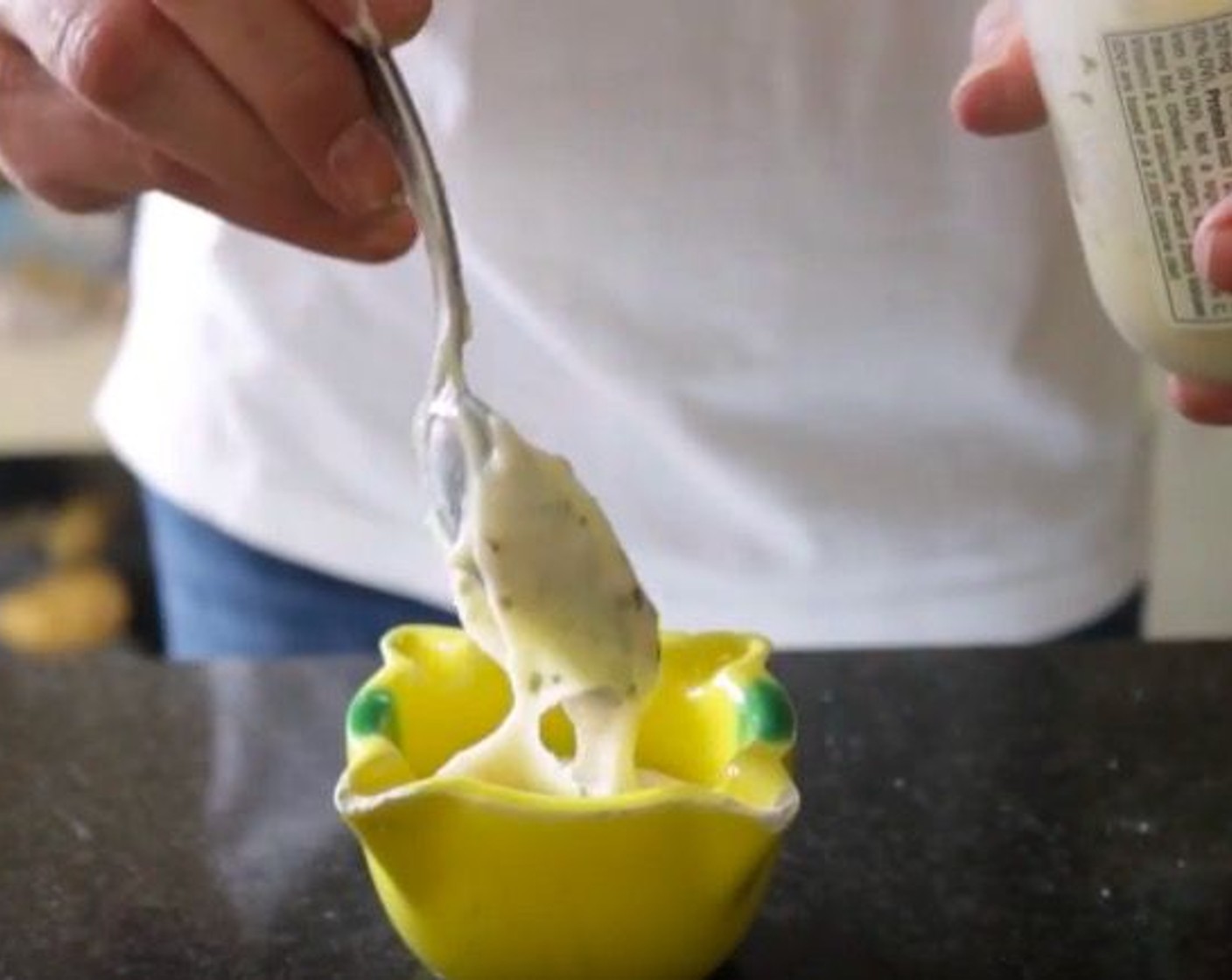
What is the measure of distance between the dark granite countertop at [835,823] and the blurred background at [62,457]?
2.49ft

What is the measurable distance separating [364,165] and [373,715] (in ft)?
0.39

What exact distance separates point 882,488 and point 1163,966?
25 cm

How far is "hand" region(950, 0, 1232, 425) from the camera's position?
628 mm

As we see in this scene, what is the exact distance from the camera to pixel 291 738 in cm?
70

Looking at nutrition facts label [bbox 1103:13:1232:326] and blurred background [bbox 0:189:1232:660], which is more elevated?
nutrition facts label [bbox 1103:13:1232:326]

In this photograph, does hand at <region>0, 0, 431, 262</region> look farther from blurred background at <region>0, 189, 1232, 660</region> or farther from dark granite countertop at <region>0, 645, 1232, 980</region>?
blurred background at <region>0, 189, 1232, 660</region>

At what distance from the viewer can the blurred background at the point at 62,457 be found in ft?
5.12

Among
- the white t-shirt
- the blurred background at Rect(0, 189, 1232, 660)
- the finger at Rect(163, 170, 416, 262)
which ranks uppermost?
the finger at Rect(163, 170, 416, 262)

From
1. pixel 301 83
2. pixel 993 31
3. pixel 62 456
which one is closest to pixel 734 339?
pixel 993 31

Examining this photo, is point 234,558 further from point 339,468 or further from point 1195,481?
point 1195,481

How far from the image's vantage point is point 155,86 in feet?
1.88

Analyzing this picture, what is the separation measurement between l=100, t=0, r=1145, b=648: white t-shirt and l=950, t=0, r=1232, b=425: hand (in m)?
0.08

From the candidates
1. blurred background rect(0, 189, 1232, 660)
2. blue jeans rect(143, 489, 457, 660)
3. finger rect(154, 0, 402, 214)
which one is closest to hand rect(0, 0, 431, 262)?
finger rect(154, 0, 402, 214)

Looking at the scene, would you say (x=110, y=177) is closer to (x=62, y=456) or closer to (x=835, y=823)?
(x=835, y=823)
